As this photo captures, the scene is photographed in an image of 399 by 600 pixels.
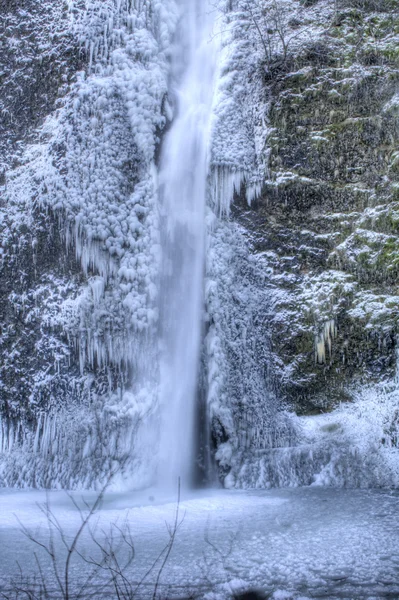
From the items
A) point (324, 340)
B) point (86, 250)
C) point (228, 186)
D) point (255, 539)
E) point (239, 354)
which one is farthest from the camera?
point (228, 186)

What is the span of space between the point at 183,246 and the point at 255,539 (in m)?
3.57

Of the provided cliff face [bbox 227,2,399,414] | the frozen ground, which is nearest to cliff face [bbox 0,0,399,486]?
cliff face [bbox 227,2,399,414]

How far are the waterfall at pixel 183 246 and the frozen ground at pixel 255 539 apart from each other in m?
0.85

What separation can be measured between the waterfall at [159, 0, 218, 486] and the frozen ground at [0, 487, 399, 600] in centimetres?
85

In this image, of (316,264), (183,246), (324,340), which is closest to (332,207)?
(316,264)

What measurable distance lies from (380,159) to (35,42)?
4.31 m

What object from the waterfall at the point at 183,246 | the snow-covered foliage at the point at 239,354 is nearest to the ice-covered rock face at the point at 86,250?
the waterfall at the point at 183,246

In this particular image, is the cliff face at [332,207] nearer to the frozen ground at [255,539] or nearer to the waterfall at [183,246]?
the waterfall at [183,246]

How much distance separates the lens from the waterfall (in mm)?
6301

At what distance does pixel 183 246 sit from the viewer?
6703 mm

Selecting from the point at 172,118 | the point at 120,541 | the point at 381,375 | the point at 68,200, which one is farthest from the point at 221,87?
the point at 120,541

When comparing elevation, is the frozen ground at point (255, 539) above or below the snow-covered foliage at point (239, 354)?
below

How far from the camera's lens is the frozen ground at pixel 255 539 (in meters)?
3.17

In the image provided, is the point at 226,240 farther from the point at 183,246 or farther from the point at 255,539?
the point at 255,539
